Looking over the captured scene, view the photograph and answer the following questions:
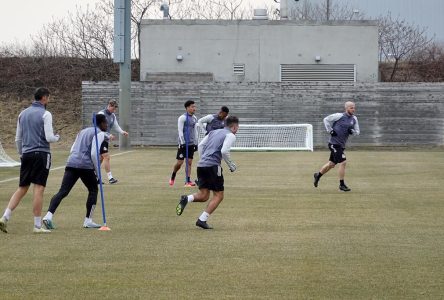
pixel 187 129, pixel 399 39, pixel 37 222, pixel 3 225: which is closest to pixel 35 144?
pixel 37 222

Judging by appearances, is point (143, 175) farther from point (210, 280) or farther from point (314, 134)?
point (314, 134)

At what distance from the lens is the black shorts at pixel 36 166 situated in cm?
1392

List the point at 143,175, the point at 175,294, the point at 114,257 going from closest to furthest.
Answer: the point at 175,294, the point at 114,257, the point at 143,175

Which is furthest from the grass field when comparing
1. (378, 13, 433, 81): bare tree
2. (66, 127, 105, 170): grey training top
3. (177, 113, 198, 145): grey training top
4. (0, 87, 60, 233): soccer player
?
(378, 13, 433, 81): bare tree

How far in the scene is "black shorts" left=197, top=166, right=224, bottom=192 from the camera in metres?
15.1

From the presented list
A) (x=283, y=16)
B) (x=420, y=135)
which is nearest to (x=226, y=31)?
(x=283, y=16)

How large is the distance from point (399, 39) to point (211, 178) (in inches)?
1893

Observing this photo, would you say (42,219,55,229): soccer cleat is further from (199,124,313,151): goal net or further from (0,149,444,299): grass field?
(199,124,313,151): goal net

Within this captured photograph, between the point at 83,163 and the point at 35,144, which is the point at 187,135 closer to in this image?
the point at 83,163

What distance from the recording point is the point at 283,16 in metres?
55.9

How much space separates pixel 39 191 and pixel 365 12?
169 ft

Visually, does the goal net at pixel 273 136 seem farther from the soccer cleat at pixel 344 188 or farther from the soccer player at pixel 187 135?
the soccer cleat at pixel 344 188

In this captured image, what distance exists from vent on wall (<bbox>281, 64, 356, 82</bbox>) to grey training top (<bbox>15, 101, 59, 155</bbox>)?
3718 centimetres

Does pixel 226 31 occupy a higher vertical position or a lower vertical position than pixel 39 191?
higher
